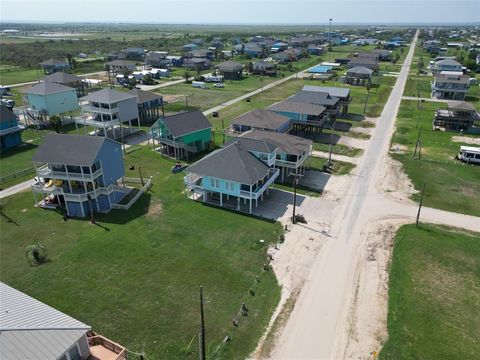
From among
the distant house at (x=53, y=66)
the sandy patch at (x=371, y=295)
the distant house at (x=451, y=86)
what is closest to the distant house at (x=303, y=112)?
the sandy patch at (x=371, y=295)

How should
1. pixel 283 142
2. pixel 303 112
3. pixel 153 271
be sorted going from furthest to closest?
pixel 303 112, pixel 283 142, pixel 153 271

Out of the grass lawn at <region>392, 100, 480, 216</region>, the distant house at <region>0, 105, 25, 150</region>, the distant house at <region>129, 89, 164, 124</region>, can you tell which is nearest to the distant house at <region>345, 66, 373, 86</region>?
the grass lawn at <region>392, 100, 480, 216</region>

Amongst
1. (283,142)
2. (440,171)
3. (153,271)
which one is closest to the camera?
(153,271)

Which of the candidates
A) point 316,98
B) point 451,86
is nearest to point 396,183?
point 316,98

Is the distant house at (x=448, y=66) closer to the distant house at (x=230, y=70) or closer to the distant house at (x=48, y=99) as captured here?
the distant house at (x=230, y=70)

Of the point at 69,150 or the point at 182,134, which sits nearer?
the point at 69,150

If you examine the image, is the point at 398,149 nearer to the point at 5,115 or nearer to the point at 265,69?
the point at 5,115

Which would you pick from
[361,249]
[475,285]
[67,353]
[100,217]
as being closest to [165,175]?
[100,217]
